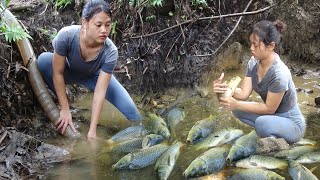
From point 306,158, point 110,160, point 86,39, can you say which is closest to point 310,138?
point 306,158

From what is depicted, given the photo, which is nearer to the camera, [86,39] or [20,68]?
[86,39]

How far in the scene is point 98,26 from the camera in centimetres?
436

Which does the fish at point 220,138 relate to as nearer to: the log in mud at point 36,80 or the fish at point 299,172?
the fish at point 299,172

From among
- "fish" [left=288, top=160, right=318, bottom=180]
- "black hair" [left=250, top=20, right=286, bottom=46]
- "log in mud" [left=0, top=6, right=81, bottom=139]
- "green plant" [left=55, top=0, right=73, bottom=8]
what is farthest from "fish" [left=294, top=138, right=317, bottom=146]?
"green plant" [left=55, top=0, right=73, bottom=8]

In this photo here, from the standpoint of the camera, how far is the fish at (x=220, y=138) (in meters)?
4.58

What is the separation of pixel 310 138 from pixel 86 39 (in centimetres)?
276

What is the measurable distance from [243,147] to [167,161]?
792 mm

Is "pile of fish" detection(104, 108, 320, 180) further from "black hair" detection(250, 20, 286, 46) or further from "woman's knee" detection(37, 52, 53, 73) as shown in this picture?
"woman's knee" detection(37, 52, 53, 73)

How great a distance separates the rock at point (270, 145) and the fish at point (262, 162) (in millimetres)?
178

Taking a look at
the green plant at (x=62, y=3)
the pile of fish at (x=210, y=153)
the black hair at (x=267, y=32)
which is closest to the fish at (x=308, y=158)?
the pile of fish at (x=210, y=153)

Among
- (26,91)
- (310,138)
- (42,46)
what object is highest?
(42,46)

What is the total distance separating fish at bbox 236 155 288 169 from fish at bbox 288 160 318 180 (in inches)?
3.6

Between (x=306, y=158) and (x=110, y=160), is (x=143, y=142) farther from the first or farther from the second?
(x=306, y=158)

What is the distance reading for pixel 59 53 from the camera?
15.2 feet
